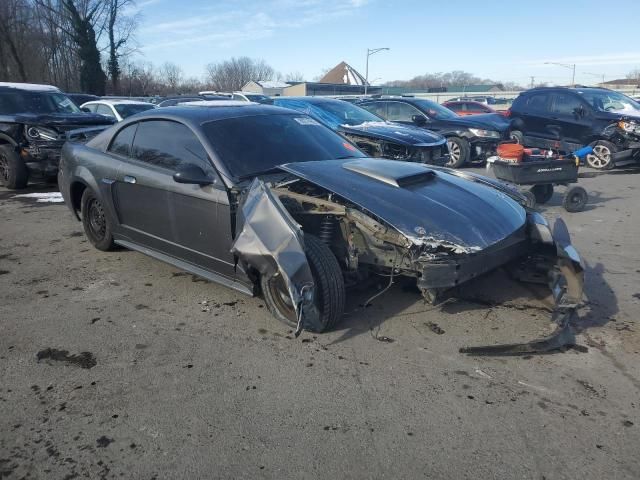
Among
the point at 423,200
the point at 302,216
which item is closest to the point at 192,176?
the point at 302,216

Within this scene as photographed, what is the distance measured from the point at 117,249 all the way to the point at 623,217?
21.4 ft

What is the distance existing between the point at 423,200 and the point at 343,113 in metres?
7.06

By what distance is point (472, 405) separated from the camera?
2783 millimetres

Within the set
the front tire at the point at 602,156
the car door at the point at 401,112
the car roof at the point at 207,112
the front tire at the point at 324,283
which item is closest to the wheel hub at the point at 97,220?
the car roof at the point at 207,112

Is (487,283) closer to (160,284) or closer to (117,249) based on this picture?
(160,284)

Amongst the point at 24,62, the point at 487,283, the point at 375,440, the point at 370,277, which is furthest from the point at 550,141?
the point at 24,62

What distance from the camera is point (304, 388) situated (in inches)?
117

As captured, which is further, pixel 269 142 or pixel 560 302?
pixel 269 142

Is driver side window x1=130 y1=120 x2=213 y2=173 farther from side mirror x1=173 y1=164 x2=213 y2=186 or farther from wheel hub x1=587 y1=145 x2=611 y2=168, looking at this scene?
wheel hub x1=587 y1=145 x2=611 y2=168

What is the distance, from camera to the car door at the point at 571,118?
1129cm

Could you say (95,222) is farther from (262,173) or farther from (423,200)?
(423,200)

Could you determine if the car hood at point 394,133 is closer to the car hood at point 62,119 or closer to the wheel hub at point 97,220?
the car hood at point 62,119

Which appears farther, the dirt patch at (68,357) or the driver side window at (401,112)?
the driver side window at (401,112)

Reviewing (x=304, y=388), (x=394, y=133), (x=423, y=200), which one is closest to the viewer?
(x=304, y=388)
